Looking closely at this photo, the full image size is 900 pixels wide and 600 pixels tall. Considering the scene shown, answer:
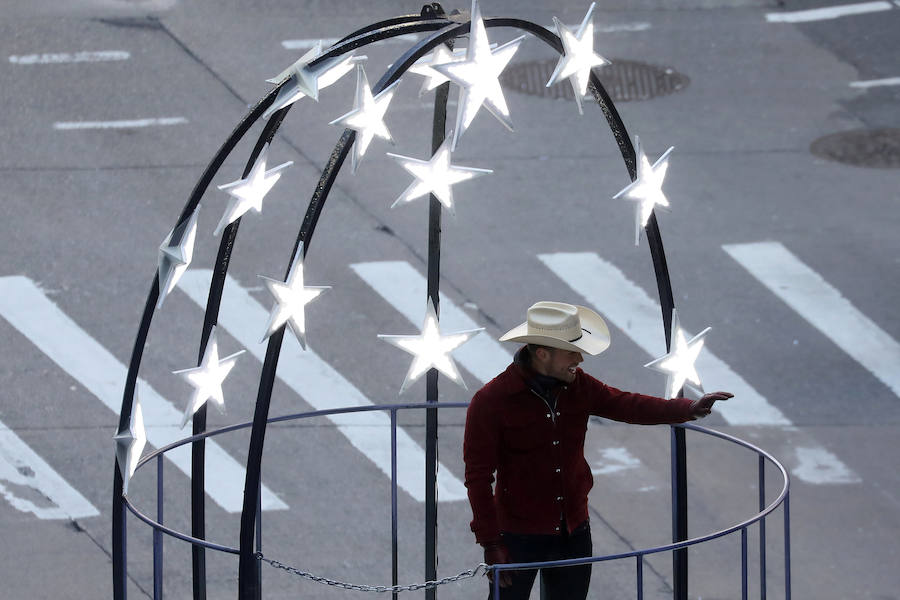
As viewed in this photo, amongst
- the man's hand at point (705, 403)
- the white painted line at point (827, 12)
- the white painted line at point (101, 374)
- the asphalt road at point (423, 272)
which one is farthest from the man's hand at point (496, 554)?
the white painted line at point (827, 12)

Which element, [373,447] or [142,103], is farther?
[142,103]

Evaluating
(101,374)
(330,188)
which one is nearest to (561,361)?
(330,188)

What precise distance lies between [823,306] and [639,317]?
1.52 m

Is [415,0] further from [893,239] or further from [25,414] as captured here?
[25,414]

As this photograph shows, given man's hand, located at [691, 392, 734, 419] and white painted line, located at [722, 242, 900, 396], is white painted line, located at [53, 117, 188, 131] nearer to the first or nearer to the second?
white painted line, located at [722, 242, 900, 396]

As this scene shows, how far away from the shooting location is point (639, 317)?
12.8 m

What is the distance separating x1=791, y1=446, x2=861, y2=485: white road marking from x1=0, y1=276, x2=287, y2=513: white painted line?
11.4 ft

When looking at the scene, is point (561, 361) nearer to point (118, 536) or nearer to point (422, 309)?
point (118, 536)

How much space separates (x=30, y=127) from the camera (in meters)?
15.8

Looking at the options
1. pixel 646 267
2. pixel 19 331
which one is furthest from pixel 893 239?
pixel 19 331

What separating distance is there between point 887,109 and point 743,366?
578 centimetres

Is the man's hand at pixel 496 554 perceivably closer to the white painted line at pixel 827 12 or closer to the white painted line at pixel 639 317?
the white painted line at pixel 639 317

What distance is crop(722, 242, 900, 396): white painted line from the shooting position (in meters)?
12.2

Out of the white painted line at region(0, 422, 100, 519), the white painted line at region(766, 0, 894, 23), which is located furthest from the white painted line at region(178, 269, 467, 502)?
the white painted line at region(766, 0, 894, 23)
